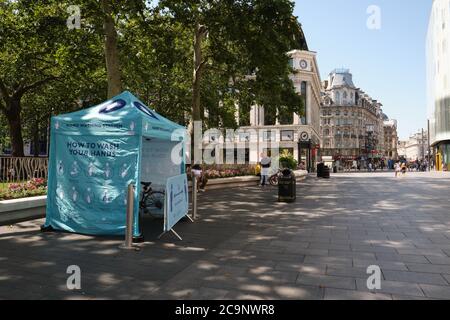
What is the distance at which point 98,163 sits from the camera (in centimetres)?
725

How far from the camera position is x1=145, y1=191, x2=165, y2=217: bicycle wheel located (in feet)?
29.3

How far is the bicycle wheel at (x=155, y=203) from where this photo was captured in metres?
8.93

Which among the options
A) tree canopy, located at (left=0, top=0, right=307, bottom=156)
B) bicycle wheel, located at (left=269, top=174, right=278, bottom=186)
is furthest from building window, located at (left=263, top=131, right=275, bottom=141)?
bicycle wheel, located at (left=269, top=174, right=278, bottom=186)

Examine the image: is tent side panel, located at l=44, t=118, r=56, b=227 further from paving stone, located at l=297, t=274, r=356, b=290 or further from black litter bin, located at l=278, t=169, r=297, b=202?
black litter bin, located at l=278, t=169, r=297, b=202

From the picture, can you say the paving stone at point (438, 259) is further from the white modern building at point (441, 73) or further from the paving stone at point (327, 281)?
the white modern building at point (441, 73)

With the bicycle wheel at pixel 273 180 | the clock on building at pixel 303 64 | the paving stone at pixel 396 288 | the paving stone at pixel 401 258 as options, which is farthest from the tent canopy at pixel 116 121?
the clock on building at pixel 303 64

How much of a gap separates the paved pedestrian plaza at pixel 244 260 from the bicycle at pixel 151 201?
0.26m

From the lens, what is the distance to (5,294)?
13.6ft

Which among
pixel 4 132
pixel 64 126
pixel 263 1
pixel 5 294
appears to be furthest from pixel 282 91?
pixel 4 132

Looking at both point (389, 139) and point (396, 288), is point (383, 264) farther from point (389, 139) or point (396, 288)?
point (389, 139)

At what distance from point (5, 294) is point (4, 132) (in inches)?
1637

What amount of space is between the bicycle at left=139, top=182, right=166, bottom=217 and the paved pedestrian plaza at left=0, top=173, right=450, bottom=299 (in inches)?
10.1
